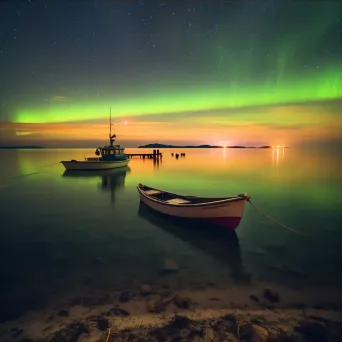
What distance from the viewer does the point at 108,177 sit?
4575 centimetres

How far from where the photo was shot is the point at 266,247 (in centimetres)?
1346

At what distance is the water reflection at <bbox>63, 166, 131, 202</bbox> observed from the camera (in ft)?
114

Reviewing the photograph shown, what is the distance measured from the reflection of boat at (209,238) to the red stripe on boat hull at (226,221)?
392 millimetres

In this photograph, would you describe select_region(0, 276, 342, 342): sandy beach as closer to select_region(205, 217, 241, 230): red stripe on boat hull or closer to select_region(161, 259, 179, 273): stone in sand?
select_region(161, 259, 179, 273): stone in sand

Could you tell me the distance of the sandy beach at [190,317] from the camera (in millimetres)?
6621

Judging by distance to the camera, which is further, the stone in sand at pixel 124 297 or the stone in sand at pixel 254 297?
the stone in sand at pixel 254 297

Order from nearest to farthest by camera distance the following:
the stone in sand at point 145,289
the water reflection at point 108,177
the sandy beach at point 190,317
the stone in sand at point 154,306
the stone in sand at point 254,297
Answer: the sandy beach at point 190,317 < the stone in sand at point 154,306 < the stone in sand at point 254,297 < the stone in sand at point 145,289 < the water reflection at point 108,177

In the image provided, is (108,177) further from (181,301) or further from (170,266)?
(181,301)

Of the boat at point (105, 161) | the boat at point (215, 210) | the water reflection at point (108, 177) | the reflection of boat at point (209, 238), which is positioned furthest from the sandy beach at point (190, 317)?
the boat at point (105, 161)

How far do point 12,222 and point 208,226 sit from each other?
14443 mm

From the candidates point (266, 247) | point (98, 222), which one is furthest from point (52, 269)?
point (266, 247)

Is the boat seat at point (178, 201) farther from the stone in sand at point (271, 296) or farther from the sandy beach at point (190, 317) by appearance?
the stone in sand at point (271, 296)

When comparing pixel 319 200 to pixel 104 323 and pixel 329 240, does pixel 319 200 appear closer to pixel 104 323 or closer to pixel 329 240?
pixel 329 240

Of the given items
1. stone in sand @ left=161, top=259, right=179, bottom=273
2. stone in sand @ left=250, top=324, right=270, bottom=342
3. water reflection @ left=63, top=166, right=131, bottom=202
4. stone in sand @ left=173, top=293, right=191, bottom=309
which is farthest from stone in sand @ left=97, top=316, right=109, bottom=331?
water reflection @ left=63, top=166, right=131, bottom=202
